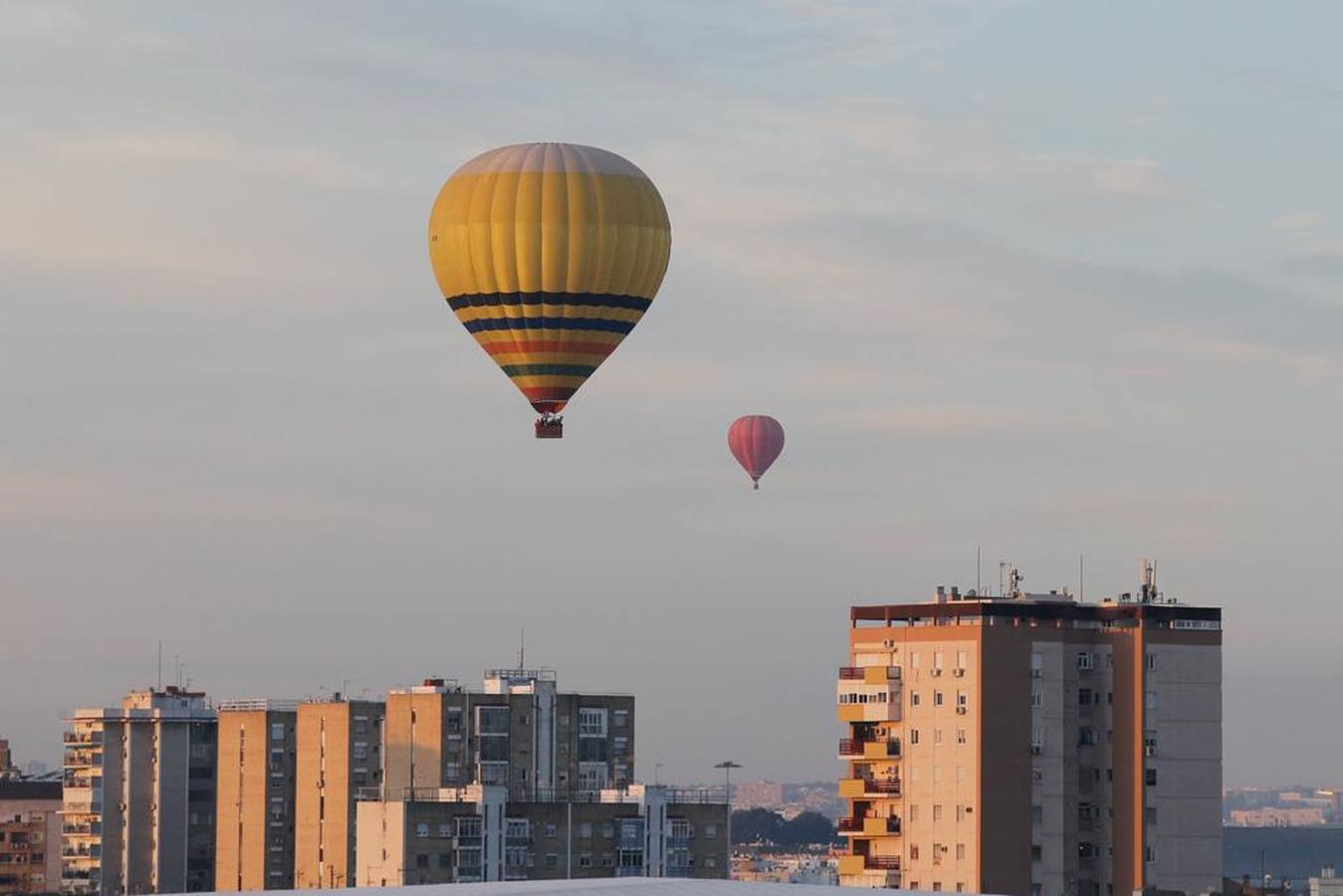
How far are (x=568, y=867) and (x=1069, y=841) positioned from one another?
1044 inches

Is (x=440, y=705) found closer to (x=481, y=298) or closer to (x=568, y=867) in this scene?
(x=568, y=867)

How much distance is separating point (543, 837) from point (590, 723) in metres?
17.8

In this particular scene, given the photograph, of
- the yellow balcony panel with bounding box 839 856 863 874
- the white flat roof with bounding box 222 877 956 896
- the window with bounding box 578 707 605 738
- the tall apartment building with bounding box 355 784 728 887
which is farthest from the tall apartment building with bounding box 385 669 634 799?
the white flat roof with bounding box 222 877 956 896

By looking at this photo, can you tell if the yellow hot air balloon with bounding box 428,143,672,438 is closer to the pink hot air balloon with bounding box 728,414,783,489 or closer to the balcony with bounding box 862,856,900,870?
the pink hot air balloon with bounding box 728,414,783,489

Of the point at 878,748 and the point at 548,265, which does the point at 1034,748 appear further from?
the point at 548,265

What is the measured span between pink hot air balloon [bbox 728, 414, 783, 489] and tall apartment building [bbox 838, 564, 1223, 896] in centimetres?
1760

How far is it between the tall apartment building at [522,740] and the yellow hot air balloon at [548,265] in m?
78.0

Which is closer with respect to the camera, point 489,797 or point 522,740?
point 489,797

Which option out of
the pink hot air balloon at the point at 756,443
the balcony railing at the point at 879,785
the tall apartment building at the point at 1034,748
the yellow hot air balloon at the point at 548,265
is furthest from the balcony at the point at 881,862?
the yellow hot air balloon at the point at 548,265

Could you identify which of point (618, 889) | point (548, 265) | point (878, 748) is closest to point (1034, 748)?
point (878, 748)

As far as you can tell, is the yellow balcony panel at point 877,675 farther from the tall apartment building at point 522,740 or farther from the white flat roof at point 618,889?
the white flat roof at point 618,889

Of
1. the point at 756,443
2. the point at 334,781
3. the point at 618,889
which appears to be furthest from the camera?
the point at 334,781

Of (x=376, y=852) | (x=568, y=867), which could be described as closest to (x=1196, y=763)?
(x=568, y=867)

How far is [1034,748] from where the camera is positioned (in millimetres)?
153375
